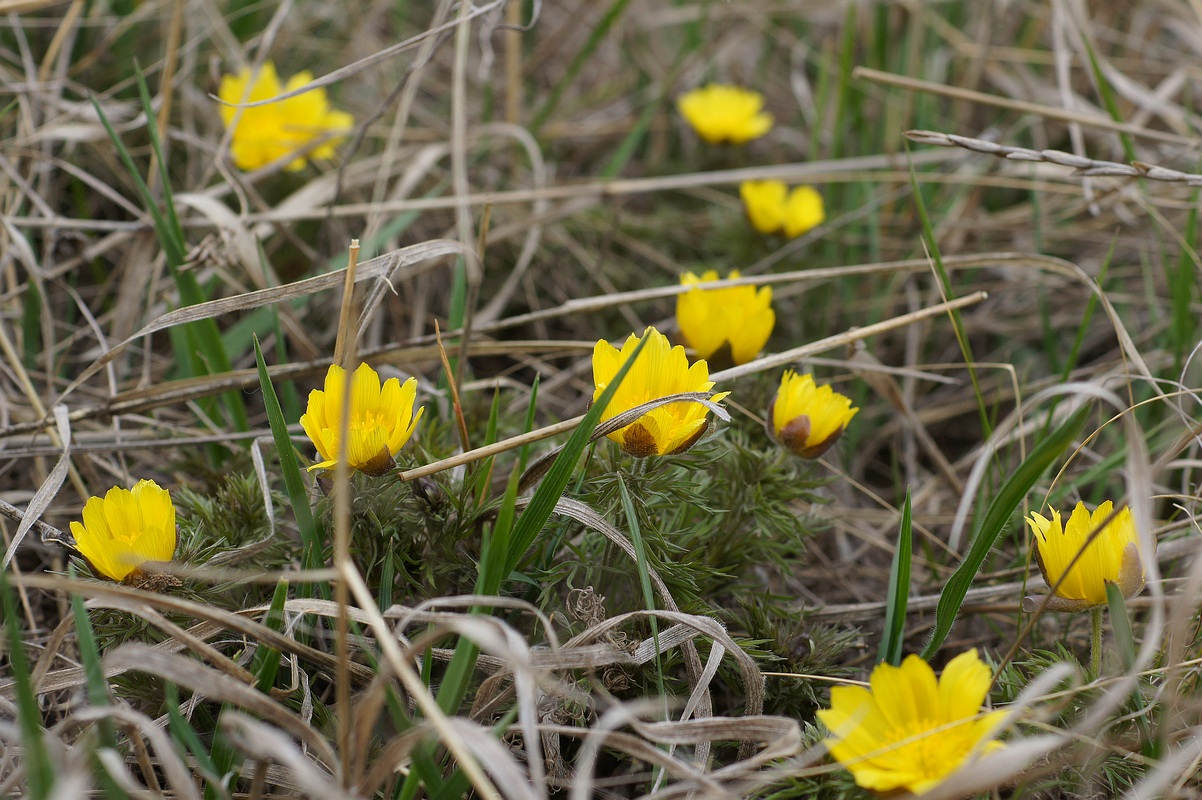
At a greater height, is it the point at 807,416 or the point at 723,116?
the point at 723,116

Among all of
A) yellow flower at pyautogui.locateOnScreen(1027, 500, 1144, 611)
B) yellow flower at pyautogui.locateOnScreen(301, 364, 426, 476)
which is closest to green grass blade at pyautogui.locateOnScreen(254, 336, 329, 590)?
yellow flower at pyautogui.locateOnScreen(301, 364, 426, 476)

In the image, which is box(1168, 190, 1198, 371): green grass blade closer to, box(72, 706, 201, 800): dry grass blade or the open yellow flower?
the open yellow flower

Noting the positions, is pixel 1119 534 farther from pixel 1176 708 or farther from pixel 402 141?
pixel 402 141

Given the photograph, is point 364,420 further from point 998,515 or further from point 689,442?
point 998,515

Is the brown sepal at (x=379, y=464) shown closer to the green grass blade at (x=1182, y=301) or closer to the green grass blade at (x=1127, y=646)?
the green grass blade at (x=1127, y=646)

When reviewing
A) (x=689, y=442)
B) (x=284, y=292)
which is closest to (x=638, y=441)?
(x=689, y=442)

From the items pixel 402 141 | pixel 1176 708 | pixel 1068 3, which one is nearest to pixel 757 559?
pixel 1176 708
